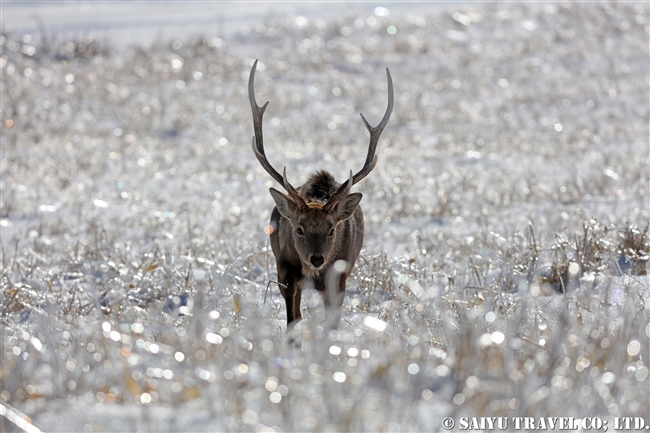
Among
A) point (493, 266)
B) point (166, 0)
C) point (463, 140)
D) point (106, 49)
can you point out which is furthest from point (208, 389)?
point (166, 0)

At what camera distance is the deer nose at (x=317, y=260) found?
554cm

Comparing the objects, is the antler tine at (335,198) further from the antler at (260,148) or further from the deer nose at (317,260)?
the deer nose at (317,260)

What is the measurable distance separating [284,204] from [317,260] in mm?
647

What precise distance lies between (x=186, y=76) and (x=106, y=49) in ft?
10.5

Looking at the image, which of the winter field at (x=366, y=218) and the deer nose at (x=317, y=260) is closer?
the winter field at (x=366, y=218)

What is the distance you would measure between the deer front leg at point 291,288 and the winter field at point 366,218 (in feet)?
0.36

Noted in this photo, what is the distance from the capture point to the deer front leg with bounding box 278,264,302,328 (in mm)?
5727

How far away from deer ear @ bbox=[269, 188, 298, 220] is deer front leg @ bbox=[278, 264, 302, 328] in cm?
39

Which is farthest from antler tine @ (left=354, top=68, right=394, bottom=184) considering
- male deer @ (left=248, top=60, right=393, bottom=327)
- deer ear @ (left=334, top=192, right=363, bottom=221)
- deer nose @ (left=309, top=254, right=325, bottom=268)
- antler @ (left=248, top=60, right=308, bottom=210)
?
deer nose @ (left=309, top=254, right=325, bottom=268)

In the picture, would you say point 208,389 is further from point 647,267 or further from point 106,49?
point 106,49

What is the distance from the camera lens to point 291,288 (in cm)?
579

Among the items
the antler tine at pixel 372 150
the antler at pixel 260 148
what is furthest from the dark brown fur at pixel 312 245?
the antler tine at pixel 372 150

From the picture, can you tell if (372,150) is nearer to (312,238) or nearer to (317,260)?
(312,238)

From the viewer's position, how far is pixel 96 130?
15.6 m
